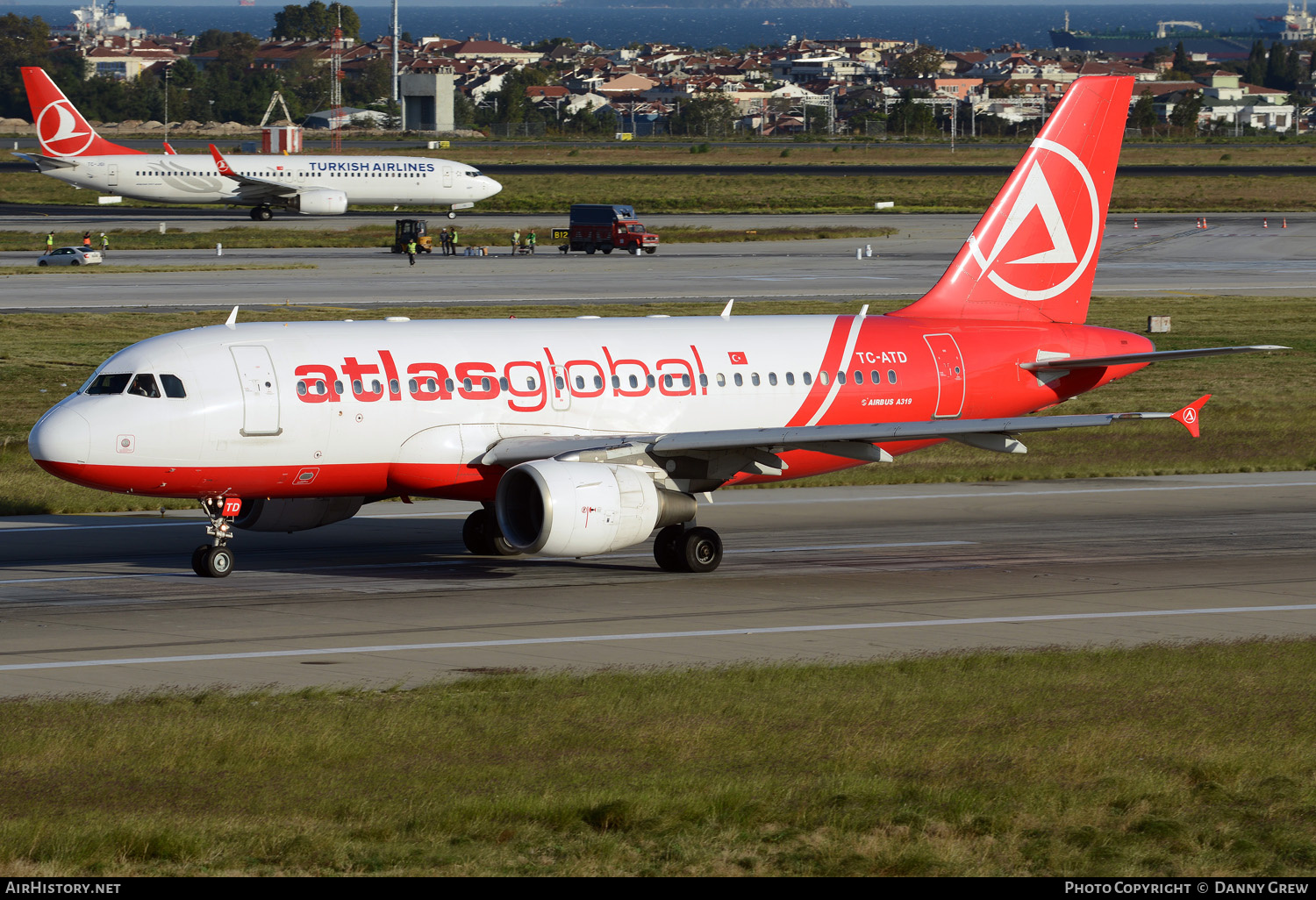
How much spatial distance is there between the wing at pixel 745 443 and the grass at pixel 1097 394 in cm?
1170

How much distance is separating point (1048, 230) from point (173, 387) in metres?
18.9

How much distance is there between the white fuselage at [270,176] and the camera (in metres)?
124

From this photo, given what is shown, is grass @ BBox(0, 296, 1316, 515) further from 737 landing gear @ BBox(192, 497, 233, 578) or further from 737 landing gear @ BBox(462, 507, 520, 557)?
737 landing gear @ BBox(462, 507, 520, 557)

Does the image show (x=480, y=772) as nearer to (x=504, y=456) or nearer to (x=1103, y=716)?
(x=1103, y=716)

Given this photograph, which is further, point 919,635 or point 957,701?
point 919,635

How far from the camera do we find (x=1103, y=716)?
19.5 meters

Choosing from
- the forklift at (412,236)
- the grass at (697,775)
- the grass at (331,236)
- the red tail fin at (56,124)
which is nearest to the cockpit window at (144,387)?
the grass at (697,775)

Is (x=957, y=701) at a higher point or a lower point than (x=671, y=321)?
lower

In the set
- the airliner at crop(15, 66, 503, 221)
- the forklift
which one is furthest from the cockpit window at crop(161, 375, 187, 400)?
the airliner at crop(15, 66, 503, 221)

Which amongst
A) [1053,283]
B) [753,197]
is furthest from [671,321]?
[753,197]

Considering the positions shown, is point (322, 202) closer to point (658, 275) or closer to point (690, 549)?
point (658, 275)

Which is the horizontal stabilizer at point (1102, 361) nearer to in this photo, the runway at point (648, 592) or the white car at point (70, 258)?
the runway at point (648, 592)

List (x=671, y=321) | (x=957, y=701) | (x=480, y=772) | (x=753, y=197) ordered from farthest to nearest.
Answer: (x=753, y=197), (x=671, y=321), (x=957, y=701), (x=480, y=772)
